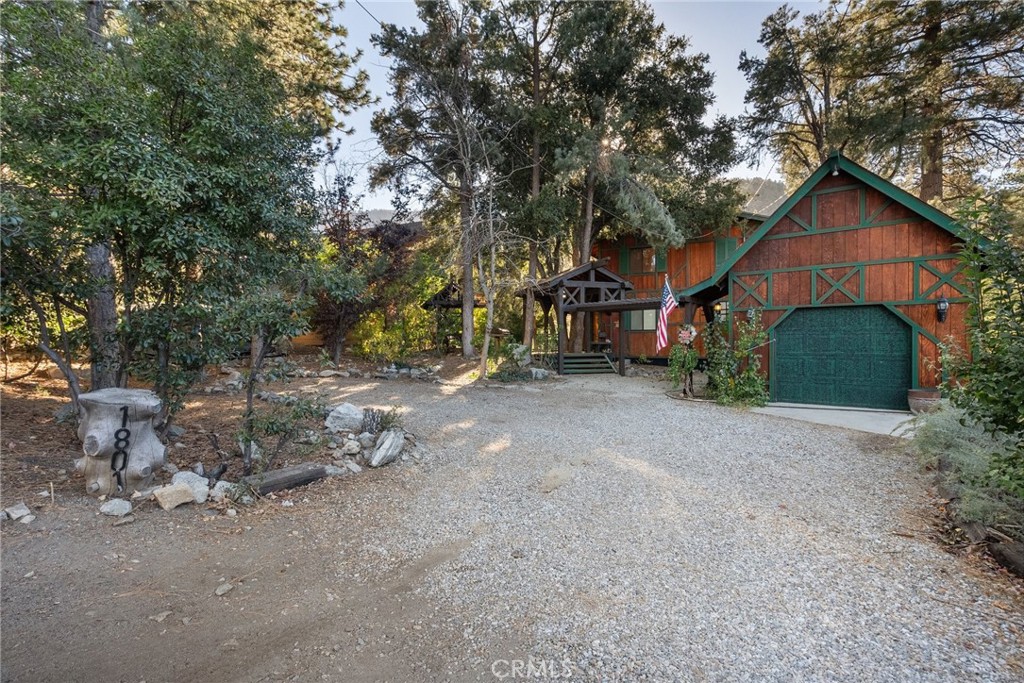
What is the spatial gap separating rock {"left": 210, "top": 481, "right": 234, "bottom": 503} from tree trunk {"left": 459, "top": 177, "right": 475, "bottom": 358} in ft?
30.8

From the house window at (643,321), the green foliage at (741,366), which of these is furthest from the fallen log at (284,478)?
the house window at (643,321)

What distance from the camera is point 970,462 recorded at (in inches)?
150

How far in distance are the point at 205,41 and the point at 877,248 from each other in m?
10.7

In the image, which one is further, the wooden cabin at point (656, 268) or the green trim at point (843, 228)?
the wooden cabin at point (656, 268)

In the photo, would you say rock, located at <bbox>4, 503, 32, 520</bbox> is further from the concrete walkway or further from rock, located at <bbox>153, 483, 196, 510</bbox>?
the concrete walkway

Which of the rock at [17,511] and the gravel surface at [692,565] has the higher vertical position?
the rock at [17,511]

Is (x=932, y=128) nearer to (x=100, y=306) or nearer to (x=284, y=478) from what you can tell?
(x=284, y=478)

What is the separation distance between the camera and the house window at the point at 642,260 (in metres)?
18.2

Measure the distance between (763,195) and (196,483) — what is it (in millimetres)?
28486

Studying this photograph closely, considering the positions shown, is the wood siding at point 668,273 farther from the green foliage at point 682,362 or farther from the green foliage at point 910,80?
the green foliage at point 682,362

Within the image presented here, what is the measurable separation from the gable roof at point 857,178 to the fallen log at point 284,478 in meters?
Answer: 8.71

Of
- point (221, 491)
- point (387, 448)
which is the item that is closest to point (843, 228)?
point (387, 448)

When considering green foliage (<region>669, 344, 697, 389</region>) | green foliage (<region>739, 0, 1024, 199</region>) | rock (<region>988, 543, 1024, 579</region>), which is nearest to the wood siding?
green foliage (<region>739, 0, 1024, 199</region>)

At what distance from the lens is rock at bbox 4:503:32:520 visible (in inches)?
136
